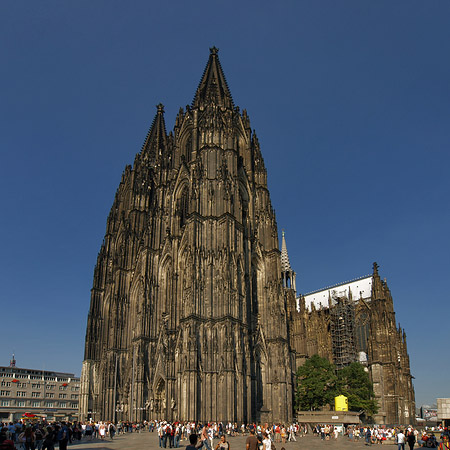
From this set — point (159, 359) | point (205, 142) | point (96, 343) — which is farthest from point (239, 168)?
point (96, 343)

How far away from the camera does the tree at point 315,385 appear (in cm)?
4897

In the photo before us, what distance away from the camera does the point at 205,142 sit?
51250 mm

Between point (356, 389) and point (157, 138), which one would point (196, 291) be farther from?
point (157, 138)

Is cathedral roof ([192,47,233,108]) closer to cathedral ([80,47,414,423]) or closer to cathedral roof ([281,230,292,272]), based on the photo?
cathedral ([80,47,414,423])

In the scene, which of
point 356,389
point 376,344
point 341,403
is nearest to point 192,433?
point 341,403

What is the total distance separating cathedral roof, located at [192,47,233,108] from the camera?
56787 millimetres

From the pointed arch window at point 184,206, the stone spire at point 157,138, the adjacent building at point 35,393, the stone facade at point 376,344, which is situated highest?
the stone spire at point 157,138

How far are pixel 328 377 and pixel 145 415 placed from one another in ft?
66.9

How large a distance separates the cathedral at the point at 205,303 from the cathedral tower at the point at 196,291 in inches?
5.1

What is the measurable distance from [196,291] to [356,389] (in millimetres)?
24201

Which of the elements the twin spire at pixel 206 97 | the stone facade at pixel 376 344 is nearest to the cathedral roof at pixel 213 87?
the twin spire at pixel 206 97

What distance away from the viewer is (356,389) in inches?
2044

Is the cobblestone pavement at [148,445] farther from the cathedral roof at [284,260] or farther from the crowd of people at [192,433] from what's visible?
the cathedral roof at [284,260]

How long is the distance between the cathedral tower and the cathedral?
0.13 meters
